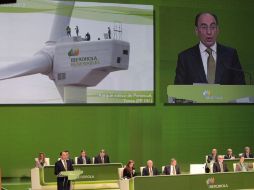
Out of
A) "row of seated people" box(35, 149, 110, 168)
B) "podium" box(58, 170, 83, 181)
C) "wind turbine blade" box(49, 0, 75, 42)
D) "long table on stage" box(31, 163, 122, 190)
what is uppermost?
"wind turbine blade" box(49, 0, 75, 42)

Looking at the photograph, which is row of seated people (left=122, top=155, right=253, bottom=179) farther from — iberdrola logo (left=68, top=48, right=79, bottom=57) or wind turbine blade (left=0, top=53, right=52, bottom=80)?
iberdrola logo (left=68, top=48, right=79, bottom=57)

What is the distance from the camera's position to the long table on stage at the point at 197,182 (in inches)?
518

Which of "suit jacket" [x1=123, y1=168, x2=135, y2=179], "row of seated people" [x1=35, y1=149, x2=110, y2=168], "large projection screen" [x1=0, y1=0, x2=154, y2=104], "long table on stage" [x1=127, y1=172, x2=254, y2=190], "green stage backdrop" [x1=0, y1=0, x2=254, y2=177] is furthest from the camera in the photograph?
"green stage backdrop" [x1=0, y1=0, x2=254, y2=177]

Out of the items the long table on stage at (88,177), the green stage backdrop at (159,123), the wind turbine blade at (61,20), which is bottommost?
the long table on stage at (88,177)

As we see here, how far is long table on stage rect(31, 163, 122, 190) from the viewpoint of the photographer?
15.8 m

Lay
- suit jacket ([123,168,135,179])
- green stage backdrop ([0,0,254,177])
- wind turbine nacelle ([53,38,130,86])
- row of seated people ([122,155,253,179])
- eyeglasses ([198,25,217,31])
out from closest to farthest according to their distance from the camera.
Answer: row of seated people ([122,155,253,179]) < suit jacket ([123,168,135,179]) < green stage backdrop ([0,0,254,177]) < wind turbine nacelle ([53,38,130,86]) < eyeglasses ([198,25,217,31])

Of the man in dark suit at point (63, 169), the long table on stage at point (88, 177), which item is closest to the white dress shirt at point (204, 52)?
the long table on stage at point (88, 177)

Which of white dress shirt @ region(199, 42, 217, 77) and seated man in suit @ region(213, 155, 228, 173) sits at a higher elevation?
white dress shirt @ region(199, 42, 217, 77)

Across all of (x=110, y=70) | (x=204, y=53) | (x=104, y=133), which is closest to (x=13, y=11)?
(x=110, y=70)

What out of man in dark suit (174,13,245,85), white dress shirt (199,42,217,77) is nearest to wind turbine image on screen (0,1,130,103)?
man in dark suit (174,13,245,85)

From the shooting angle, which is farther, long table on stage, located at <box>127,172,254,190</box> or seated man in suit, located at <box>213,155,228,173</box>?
seated man in suit, located at <box>213,155,228,173</box>

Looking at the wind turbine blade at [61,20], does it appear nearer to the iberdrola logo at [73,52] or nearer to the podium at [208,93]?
the iberdrola logo at [73,52]

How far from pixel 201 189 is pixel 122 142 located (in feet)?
25.2

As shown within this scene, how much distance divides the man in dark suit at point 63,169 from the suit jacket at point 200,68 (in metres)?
8.07
